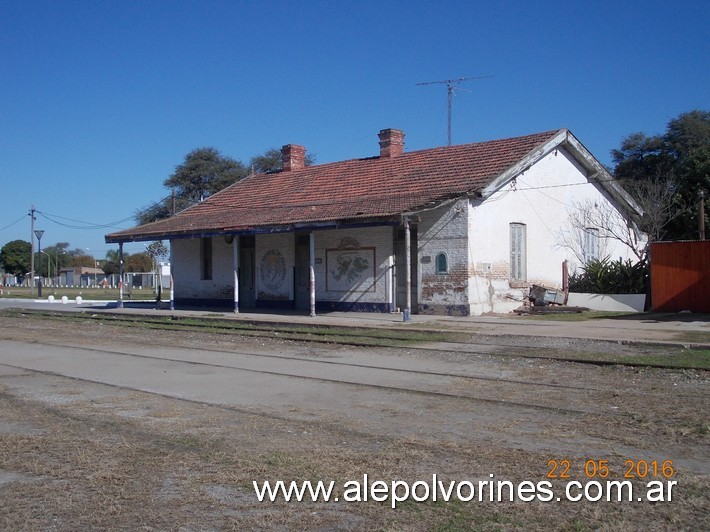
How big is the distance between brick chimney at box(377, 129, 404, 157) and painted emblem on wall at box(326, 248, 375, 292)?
5.28 metres

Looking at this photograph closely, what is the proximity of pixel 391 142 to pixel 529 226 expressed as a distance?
6767mm

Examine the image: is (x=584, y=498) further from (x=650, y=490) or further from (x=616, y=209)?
(x=616, y=209)

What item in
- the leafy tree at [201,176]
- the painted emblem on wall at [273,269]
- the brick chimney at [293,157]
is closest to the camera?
the painted emblem on wall at [273,269]

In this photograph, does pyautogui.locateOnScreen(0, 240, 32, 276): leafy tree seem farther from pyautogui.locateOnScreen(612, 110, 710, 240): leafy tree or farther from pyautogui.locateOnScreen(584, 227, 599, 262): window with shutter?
pyautogui.locateOnScreen(584, 227, 599, 262): window with shutter

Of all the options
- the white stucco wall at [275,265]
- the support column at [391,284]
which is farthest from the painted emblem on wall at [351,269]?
the white stucco wall at [275,265]

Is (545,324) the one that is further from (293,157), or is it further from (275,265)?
(293,157)

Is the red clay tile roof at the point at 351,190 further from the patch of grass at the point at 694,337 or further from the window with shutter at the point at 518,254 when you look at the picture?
the patch of grass at the point at 694,337

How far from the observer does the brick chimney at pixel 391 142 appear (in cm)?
2762

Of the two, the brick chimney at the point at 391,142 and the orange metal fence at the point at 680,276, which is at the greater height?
the brick chimney at the point at 391,142

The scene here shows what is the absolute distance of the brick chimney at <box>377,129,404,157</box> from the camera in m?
27.6

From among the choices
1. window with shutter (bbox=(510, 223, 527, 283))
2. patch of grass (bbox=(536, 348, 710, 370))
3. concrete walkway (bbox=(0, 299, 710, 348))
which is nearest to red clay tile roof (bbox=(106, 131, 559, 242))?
window with shutter (bbox=(510, 223, 527, 283))

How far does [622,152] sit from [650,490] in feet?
141

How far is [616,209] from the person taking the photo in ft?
90.7

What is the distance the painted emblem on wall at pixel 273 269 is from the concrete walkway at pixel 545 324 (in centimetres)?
249
